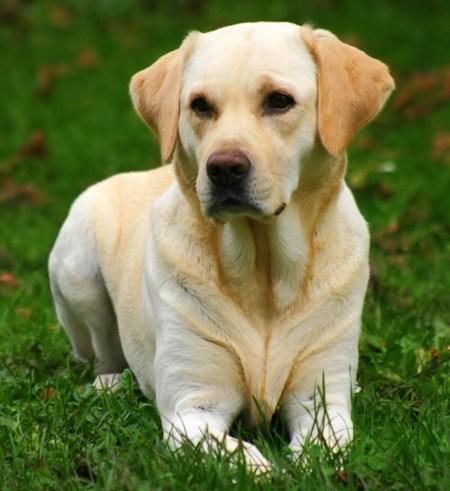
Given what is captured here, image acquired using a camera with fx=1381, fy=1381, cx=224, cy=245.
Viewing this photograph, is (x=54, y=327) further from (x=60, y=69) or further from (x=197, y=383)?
(x=60, y=69)

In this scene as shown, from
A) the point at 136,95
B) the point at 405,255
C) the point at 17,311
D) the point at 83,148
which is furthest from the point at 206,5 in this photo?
the point at 136,95

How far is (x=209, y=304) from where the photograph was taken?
484 centimetres

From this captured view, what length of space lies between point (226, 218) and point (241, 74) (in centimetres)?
48

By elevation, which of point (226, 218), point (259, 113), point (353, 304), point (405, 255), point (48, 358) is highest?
point (259, 113)

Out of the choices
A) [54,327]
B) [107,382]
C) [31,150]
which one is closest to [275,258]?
[107,382]

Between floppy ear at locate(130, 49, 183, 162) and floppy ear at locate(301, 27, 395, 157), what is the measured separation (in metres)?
0.50

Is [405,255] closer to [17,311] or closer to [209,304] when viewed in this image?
[17,311]

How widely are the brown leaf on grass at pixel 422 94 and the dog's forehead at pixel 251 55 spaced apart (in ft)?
22.2

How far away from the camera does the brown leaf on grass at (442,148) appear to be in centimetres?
998

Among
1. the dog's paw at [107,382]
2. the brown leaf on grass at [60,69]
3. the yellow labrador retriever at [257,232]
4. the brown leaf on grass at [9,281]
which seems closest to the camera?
the yellow labrador retriever at [257,232]

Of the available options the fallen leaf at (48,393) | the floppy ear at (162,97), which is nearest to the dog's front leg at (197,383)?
the fallen leaf at (48,393)

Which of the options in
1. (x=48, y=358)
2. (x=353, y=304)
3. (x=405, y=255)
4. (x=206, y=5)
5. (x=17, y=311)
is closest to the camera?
(x=353, y=304)

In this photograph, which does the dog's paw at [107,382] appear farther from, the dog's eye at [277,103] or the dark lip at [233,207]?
the dog's eye at [277,103]

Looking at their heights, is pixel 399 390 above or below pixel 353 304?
below
